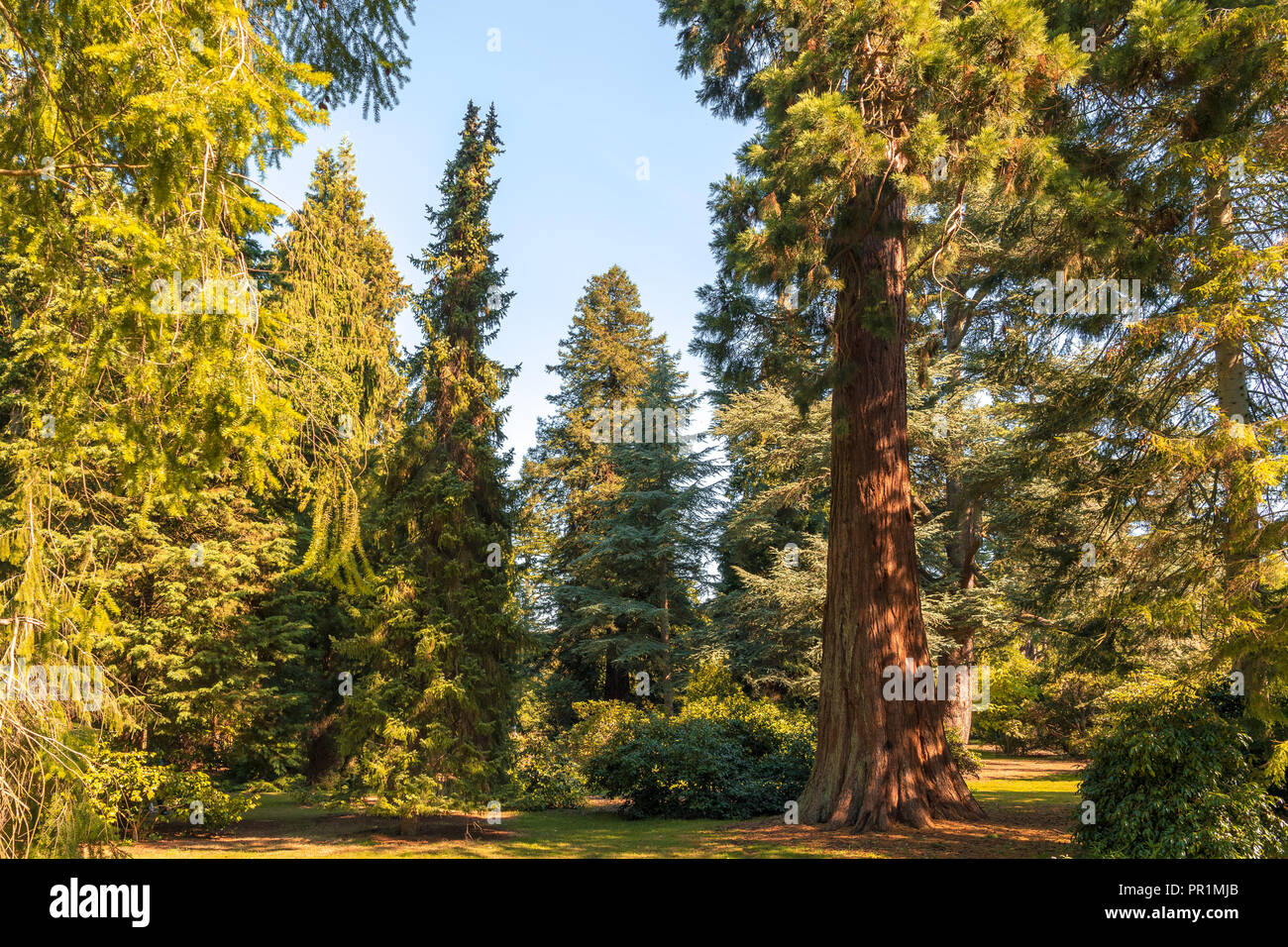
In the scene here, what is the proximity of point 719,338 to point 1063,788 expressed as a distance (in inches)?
404

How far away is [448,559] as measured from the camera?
39.7 feet

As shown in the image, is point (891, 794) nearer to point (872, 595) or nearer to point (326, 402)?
point (872, 595)

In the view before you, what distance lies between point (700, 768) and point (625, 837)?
254cm

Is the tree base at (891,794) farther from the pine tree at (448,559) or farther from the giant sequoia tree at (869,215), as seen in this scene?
the pine tree at (448,559)

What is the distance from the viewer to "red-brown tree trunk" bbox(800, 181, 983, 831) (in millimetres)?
9227

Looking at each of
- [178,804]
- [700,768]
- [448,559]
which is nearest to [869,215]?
[448,559]

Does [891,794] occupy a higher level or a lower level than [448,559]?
lower

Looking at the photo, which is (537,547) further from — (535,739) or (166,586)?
(166,586)

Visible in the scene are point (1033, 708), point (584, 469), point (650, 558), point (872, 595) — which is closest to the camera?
point (872, 595)

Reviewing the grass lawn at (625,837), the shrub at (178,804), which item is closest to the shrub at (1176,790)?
the grass lawn at (625,837)

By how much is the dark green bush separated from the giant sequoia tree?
114 inches

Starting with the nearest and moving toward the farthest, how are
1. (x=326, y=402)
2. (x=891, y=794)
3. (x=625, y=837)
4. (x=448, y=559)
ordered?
(x=326, y=402) → (x=891, y=794) → (x=625, y=837) → (x=448, y=559)

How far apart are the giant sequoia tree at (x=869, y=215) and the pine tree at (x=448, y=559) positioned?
464cm

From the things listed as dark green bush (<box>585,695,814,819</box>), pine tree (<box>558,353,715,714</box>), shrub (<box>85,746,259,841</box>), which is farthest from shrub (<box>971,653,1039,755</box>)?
shrub (<box>85,746,259,841</box>)
